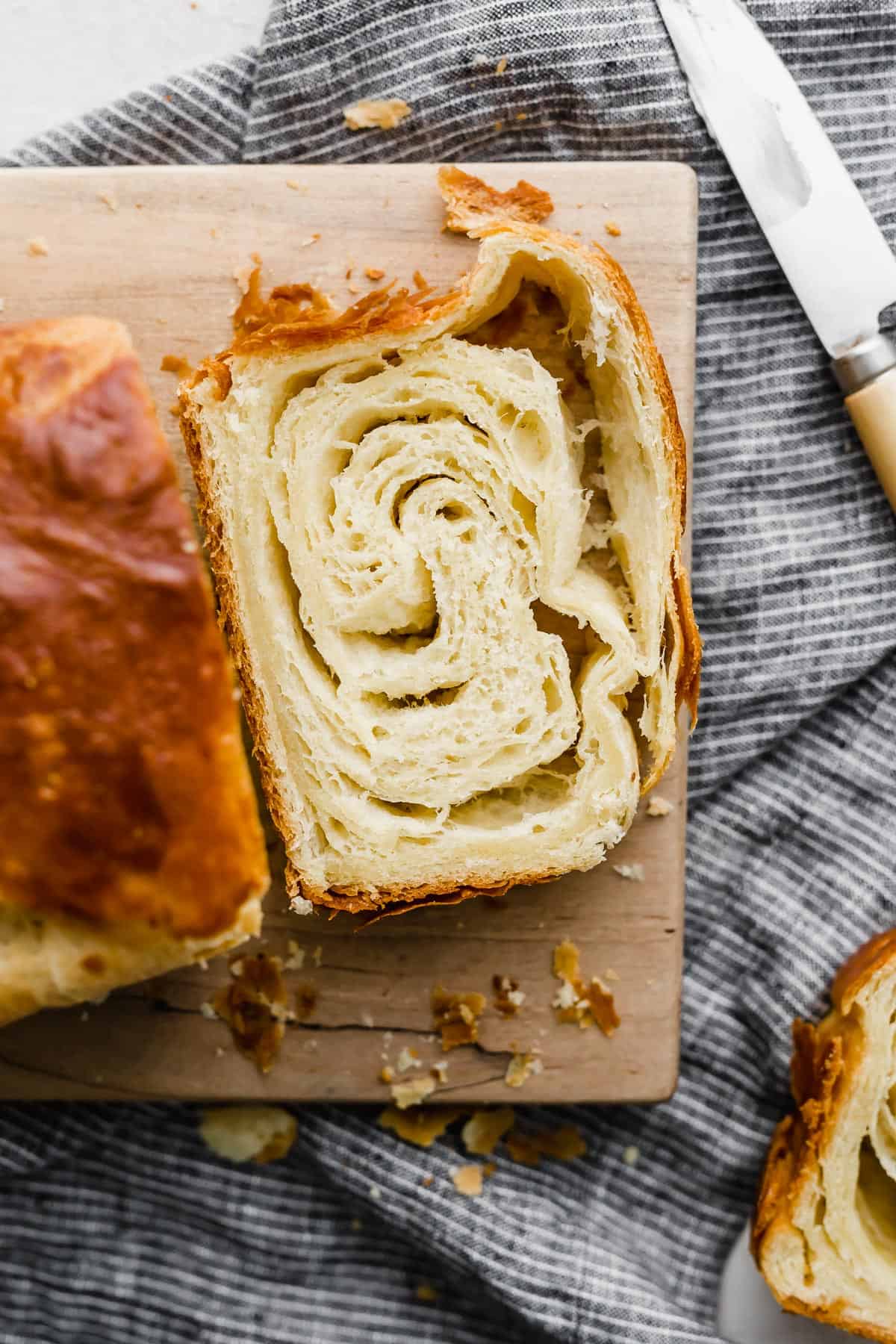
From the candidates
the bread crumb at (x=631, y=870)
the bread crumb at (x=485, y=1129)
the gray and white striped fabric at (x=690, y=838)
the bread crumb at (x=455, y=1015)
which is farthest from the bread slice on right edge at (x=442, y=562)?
the bread crumb at (x=485, y=1129)

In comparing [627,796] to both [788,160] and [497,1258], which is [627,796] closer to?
[497,1258]

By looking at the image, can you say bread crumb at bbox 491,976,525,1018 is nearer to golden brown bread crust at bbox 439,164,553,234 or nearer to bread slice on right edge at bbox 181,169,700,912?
bread slice on right edge at bbox 181,169,700,912

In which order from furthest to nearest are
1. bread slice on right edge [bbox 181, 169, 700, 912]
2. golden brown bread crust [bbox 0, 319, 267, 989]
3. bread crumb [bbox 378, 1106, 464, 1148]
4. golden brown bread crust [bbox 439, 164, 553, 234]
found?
bread crumb [bbox 378, 1106, 464, 1148], golden brown bread crust [bbox 439, 164, 553, 234], bread slice on right edge [bbox 181, 169, 700, 912], golden brown bread crust [bbox 0, 319, 267, 989]

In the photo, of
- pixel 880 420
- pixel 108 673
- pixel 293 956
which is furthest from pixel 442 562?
pixel 880 420

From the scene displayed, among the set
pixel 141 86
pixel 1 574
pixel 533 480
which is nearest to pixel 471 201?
pixel 533 480

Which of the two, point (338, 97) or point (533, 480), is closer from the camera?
point (533, 480)

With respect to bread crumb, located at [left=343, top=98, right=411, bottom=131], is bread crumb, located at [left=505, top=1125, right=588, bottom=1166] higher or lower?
lower

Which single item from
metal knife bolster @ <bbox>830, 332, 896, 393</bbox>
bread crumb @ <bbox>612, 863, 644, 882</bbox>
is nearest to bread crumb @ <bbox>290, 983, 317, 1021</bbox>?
bread crumb @ <bbox>612, 863, 644, 882</bbox>

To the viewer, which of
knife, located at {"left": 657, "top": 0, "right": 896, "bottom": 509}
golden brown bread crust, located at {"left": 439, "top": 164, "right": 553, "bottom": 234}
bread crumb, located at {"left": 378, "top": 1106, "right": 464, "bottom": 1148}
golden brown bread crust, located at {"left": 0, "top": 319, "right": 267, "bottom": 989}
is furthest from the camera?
bread crumb, located at {"left": 378, "top": 1106, "right": 464, "bottom": 1148}
